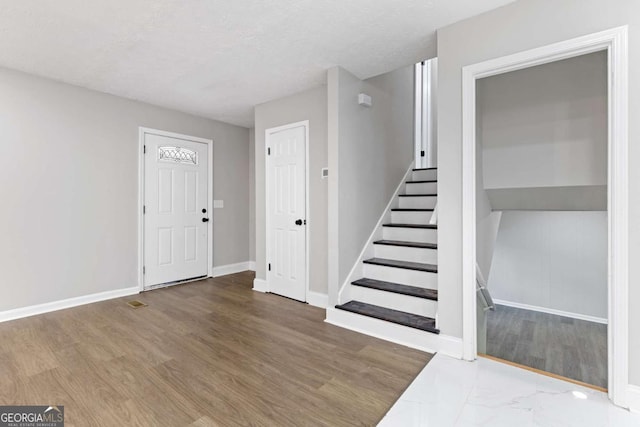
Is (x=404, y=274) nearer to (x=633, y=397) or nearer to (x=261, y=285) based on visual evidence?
(x=633, y=397)

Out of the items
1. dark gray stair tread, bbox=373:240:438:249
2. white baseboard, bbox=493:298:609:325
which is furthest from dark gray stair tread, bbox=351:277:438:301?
white baseboard, bbox=493:298:609:325

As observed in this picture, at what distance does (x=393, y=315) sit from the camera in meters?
2.78

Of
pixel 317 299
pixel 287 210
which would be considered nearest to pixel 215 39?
pixel 287 210

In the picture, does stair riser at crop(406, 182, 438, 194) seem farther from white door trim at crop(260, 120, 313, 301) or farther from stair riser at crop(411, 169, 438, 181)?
white door trim at crop(260, 120, 313, 301)

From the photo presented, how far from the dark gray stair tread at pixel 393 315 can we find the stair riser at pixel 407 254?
2.13ft

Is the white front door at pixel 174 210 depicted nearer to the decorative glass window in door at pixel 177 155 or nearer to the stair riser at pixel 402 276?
the decorative glass window in door at pixel 177 155

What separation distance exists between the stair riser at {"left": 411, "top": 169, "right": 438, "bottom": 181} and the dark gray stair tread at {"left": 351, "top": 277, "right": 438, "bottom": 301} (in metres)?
2.01

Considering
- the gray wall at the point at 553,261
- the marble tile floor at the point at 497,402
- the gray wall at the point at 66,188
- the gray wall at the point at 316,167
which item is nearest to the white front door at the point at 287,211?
the gray wall at the point at 316,167

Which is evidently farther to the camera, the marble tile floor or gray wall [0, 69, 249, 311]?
gray wall [0, 69, 249, 311]

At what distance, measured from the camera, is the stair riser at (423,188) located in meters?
4.15

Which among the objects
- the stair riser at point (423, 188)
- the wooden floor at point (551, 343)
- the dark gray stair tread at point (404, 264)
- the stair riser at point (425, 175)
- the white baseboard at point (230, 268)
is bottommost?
the wooden floor at point (551, 343)

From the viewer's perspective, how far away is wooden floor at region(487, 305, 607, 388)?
2.84m

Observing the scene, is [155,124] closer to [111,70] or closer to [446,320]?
[111,70]

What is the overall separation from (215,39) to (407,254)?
276 cm
